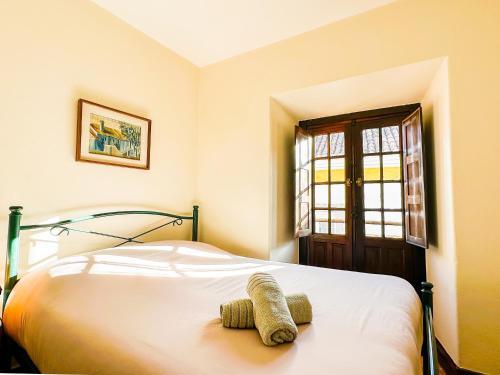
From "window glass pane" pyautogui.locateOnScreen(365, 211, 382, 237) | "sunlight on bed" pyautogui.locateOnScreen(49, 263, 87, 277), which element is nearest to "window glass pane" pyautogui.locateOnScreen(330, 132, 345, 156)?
"window glass pane" pyautogui.locateOnScreen(365, 211, 382, 237)

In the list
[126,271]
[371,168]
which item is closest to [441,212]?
[371,168]

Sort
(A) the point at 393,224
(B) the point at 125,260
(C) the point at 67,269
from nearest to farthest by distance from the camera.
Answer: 1. (C) the point at 67,269
2. (B) the point at 125,260
3. (A) the point at 393,224

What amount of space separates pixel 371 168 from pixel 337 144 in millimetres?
474

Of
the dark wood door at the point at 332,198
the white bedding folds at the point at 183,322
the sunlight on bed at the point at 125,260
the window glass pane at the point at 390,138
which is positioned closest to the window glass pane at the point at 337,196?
the dark wood door at the point at 332,198

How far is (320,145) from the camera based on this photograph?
3.12 meters

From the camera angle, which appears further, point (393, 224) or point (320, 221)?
point (320, 221)

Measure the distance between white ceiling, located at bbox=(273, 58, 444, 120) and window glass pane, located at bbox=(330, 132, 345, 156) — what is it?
26 cm

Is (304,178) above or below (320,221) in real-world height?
above

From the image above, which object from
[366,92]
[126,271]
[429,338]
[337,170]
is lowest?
[429,338]

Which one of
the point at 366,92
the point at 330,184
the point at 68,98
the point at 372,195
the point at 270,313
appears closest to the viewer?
the point at 270,313

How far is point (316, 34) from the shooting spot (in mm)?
2346

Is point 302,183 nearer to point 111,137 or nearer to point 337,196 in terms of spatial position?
A: point 337,196

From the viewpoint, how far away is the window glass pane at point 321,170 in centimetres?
304

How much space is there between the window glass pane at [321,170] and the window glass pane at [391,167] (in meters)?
0.62
